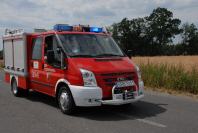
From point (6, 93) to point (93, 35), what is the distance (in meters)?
5.27

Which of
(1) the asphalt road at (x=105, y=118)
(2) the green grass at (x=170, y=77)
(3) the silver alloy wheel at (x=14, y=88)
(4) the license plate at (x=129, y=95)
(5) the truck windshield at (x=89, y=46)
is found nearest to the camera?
Answer: (1) the asphalt road at (x=105, y=118)

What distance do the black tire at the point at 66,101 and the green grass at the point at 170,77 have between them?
19.5 ft

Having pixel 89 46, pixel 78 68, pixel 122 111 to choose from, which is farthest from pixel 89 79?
pixel 122 111

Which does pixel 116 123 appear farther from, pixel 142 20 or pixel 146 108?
pixel 142 20

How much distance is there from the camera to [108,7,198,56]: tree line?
114506 mm

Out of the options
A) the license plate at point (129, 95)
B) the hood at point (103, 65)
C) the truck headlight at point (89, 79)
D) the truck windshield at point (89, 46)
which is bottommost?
the license plate at point (129, 95)

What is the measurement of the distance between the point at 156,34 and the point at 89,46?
4327 inches

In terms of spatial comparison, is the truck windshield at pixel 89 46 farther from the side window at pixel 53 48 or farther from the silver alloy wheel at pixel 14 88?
the silver alloy wheel at pixel 14 88

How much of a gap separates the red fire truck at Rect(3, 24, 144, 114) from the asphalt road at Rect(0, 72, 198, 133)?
454mm

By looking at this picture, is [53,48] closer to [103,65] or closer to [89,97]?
[103,65]

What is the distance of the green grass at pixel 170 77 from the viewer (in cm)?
1402

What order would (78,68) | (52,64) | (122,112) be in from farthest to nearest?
(52,64), (122,112), (78,68)

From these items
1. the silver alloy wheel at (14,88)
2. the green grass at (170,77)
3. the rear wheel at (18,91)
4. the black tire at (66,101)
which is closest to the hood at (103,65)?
the black tire at (66,101)

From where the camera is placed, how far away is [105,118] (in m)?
8.96
